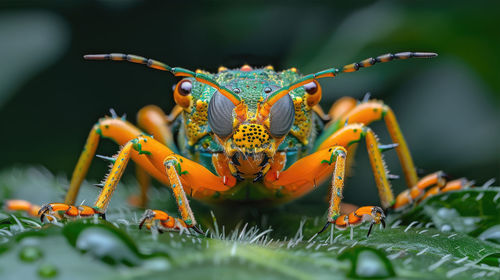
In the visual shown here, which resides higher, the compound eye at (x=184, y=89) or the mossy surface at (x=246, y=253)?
the compound eye at (x=184, y=89)

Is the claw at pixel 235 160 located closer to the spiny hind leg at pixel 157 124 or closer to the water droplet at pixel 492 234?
the spiny hind leg at pixel 157 124

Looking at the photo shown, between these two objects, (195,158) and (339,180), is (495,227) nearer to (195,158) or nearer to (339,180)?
(339,180)

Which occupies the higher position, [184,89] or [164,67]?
[164,67]

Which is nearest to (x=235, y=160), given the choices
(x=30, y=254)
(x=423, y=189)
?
(x=423, y=189)

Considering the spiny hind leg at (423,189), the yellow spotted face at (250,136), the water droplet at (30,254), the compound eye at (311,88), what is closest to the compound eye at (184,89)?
the yellow spotted face at (250,136)

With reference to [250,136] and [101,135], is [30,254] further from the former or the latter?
[101,135]

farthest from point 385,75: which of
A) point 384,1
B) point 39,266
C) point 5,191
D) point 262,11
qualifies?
point 39,266
